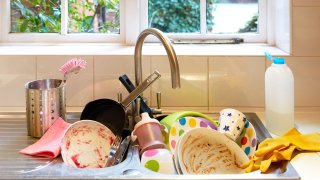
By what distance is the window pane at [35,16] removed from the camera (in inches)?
80.9

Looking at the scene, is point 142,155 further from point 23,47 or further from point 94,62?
point 23,47

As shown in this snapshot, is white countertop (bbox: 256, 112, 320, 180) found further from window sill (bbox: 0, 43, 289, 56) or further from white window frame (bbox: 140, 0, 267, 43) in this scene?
white window frame (bbox: 140, 0, 267, 43)

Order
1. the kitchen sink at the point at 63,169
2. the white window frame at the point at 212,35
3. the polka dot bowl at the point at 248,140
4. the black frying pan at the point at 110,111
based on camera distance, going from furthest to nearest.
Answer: the white window frame at the point at 212,35
the black frying pan at the point at 110,111
the polka dot bowl at the point at 248,140
the kitchen sink at the point at 63,169

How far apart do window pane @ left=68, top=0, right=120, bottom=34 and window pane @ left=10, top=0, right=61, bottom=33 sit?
0.24 feet

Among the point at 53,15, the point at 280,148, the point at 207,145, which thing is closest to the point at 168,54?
the point at 207,145

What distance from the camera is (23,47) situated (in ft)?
6.43

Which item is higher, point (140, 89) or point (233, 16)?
point (233, 16)

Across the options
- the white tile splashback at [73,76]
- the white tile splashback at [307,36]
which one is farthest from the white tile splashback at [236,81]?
the white tile splashback at [73,76]

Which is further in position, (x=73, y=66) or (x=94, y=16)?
(x=94, y=16)

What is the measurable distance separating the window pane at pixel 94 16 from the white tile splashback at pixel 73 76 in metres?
0.37

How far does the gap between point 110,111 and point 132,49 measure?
42 cm

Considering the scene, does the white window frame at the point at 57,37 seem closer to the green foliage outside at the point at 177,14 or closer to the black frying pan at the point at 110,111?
the green foliage outside at the point at 177,14

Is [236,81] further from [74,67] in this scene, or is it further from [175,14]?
[74,67]

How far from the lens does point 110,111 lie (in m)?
1.57
